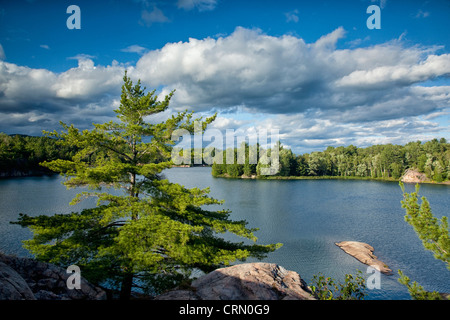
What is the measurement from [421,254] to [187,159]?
21.6 m

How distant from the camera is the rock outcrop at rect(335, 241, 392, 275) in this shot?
1786cm

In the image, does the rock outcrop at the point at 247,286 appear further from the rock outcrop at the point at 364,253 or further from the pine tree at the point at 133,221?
the rock outcrop at the point at 364,253

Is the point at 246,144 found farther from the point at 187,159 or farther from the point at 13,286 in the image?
the point at 13,286

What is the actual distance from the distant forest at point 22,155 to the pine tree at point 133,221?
62.7 meters

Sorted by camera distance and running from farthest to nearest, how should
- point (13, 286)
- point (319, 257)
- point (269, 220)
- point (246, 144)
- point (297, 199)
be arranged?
point (246, 144) → point (297, 199) → point (269, 220) → point (319, 257) → point (13, 286)

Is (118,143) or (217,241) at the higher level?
(118,143)

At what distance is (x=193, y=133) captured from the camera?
11.1 m

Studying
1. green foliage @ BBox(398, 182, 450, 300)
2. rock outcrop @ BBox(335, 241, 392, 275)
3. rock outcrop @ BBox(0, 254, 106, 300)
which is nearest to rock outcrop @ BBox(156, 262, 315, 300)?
rock outcrop @ BBox(0, 254, 106, 300)

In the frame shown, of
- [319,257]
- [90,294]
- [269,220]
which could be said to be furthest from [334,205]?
[90,294]

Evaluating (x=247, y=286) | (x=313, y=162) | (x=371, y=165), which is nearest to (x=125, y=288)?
(x=247, y=286)

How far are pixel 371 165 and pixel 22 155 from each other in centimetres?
11071

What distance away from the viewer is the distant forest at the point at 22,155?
66875 mm

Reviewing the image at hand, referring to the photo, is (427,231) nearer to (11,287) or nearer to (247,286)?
(247,286)

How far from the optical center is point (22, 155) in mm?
72188
